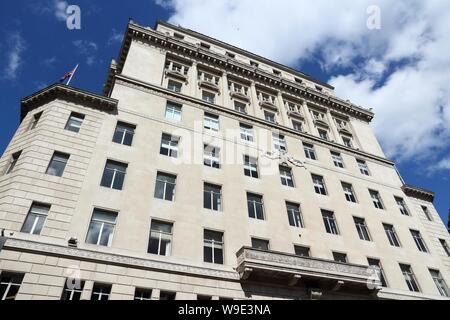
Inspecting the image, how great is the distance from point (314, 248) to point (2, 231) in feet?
66.6

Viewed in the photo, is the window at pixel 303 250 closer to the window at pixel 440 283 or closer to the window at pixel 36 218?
the window at pixel 440 283

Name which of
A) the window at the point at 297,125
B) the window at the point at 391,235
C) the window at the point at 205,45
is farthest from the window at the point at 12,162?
the window at the point at 391,235

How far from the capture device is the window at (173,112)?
28.1 metres

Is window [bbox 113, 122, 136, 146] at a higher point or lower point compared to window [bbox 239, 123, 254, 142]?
lower

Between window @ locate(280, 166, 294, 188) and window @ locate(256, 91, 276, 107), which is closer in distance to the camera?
window @ locate(280, 166, 294, 188)

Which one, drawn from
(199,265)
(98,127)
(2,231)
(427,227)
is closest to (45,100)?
(98,127)

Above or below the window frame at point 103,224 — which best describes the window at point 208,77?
above

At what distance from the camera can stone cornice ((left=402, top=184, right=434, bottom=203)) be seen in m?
34.7

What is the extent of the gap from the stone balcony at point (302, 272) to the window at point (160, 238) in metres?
4.69

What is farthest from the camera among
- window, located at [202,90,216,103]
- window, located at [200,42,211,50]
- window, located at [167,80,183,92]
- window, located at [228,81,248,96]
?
window, located at [200,42,211,50]

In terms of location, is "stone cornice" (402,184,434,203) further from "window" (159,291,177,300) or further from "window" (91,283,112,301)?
"window" (91,283,112,301)

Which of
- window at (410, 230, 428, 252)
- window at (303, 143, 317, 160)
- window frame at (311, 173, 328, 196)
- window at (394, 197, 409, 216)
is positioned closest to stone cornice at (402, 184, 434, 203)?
window at (394, 197, 409, 216)

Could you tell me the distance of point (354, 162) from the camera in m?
34.7

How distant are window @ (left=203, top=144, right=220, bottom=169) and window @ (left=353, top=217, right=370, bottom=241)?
13.7 meters
